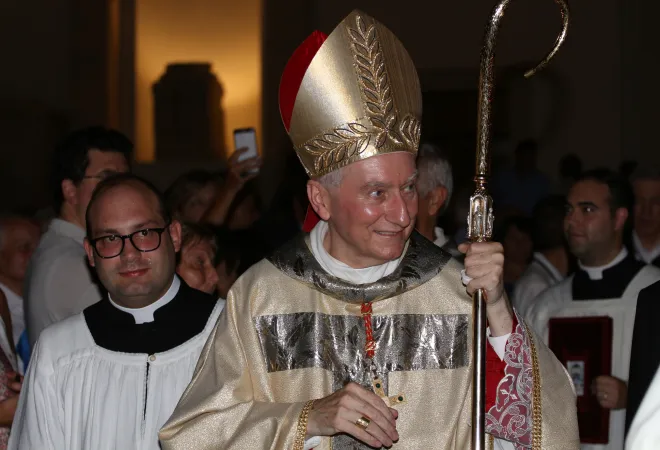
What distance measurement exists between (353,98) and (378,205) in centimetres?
39

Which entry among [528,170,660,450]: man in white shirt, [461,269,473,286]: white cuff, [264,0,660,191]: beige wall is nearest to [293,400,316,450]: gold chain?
[461,269,473,286]: white cuff

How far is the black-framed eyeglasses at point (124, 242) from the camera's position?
4.06 meters

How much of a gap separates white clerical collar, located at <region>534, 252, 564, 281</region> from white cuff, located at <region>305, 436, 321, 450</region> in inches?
150

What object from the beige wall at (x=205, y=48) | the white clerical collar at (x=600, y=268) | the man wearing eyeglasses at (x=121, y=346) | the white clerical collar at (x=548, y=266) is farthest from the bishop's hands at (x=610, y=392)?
the beige wall at (x=205, y=48)

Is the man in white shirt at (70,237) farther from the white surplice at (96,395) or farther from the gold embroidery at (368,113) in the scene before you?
the gold embroidery at (368,113)

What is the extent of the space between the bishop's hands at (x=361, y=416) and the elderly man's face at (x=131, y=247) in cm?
101

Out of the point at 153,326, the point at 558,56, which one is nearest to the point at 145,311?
the point at 153,326

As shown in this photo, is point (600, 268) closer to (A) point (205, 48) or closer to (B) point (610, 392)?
(B) point (610, 392)

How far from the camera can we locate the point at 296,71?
396cm

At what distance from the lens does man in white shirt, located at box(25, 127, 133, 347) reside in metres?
5.03

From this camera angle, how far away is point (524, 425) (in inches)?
139

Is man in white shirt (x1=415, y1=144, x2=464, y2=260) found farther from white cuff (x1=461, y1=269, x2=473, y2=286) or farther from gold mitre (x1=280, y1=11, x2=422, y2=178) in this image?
white cuff (x1=461, y1=269, x2=473, y2=286)

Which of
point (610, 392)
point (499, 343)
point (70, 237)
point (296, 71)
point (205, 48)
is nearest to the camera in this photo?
point (499, 343)

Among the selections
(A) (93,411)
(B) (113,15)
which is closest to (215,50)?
(B) (113,15)
